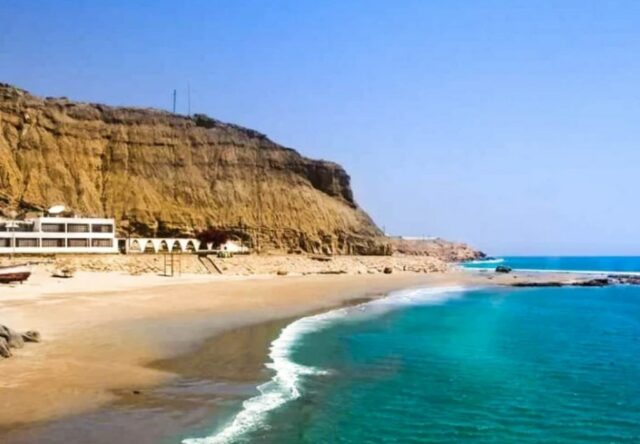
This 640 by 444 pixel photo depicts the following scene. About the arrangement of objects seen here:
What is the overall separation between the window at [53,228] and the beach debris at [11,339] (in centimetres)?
3908

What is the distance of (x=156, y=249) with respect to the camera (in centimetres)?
6756

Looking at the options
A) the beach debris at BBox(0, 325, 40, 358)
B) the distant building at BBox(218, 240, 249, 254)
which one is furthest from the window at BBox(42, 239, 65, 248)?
the beach debris at BBox(0, 325, 40, 358)

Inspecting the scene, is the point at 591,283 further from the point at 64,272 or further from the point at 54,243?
the point at 54,243

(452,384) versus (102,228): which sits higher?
(102,228)

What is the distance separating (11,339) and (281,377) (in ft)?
26.2

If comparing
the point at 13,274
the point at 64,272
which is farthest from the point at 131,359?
the point at 64,272

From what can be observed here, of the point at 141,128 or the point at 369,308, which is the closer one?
the point at 369,308

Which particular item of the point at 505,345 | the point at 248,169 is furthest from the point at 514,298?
the point at 248,169

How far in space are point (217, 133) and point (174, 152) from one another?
8.03 m

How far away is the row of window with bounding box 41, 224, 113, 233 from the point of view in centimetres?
5696

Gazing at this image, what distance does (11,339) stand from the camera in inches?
738

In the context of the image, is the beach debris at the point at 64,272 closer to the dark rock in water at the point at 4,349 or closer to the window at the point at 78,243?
the window at the point at 78,243

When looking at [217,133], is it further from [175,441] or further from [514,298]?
[175,441]

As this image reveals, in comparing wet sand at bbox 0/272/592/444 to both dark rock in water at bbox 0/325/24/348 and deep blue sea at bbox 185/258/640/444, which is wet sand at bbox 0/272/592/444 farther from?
deep blue sea at bbox 185/258/640/444
